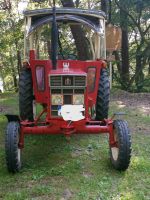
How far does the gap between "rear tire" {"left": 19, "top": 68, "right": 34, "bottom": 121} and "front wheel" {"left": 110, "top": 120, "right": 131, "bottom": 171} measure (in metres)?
1.71

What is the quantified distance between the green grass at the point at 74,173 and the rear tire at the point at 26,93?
51 centimetres

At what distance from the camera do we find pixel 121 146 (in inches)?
191

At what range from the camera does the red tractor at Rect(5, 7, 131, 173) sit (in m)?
4.91

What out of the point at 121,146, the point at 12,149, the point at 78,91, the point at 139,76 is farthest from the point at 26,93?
the point at 139,76

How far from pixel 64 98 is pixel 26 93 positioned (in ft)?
3.96

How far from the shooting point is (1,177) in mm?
4762

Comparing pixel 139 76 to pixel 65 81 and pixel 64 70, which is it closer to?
pixel 64 70

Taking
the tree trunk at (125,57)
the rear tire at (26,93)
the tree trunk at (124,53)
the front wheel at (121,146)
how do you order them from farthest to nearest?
the tree trunk at (125,57) < the tree trunk at (124,53) < the rear tire at (26,93) < the front wheel at (121,146)

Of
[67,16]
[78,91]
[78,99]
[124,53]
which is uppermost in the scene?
[67,16]

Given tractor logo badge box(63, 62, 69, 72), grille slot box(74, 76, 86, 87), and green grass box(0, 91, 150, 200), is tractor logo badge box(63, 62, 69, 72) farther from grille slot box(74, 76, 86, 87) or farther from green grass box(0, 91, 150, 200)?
green grass box(0, 91, 150, 200)

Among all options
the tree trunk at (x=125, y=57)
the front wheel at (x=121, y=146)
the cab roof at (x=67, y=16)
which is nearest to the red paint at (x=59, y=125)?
the front wheel at (x=121, y=146)

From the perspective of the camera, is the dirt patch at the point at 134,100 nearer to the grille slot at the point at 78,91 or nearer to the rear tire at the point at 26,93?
the rear tire at the point at 26,93

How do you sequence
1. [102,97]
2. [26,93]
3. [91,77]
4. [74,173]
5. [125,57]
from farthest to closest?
[125,57] < [102,97] < [26,93] < [91,77] < [74,173]

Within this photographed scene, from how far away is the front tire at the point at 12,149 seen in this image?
4.72m
